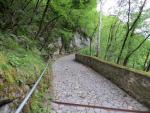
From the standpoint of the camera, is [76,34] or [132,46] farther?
[76,34]

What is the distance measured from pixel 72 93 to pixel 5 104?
399 centimetres

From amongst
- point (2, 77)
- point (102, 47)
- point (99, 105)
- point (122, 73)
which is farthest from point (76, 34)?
point (2, 77)

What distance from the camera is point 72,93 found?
7094 mm

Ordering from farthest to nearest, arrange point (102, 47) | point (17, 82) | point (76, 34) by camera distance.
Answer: point (76, 34), point (102, 47), point (17, 82)

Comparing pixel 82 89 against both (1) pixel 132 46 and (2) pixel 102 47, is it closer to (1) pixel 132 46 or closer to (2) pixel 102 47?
(1) pixel 132 46

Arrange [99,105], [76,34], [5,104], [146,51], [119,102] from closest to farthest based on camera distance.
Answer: [5,104], [99,105], [119,102], [146,51], [76,34]

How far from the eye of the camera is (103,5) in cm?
2081

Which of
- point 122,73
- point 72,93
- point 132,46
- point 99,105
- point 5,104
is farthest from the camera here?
point 132,46

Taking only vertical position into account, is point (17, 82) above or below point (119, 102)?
above

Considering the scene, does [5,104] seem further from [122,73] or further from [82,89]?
[122,73]

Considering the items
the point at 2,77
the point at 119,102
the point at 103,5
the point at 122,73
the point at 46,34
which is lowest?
the point at 119,102

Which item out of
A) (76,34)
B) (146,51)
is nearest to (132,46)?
(146,51)

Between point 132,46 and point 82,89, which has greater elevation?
point 132,46

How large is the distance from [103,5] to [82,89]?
14.8 meters
